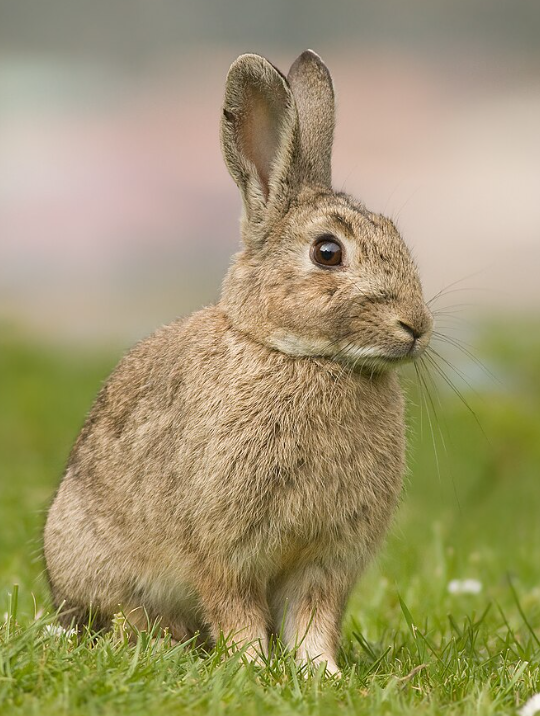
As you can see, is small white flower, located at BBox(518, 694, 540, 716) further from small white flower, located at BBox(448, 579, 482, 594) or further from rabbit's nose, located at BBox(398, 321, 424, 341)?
small white flower, located at BBox(448, 579, 482, 594)

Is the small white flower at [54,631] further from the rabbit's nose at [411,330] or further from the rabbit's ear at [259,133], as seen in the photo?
the rabbit's ear at [259,133]

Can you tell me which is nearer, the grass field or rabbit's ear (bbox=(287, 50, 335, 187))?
the grass field

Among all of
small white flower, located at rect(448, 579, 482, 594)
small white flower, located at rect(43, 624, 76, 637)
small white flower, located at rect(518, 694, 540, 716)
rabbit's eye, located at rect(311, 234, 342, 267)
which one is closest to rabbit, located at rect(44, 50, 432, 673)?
rabbit's eye, located at rect(311, 234, 342, 267)

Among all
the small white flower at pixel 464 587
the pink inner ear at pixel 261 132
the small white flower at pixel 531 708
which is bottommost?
the small white flower at pixel 464 587

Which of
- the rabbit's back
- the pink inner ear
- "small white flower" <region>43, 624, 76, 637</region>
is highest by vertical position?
the pink inner ear

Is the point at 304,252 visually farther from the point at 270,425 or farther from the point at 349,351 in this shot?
the point at 270,425

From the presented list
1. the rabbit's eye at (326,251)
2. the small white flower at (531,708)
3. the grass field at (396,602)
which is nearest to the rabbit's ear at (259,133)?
the rabbit's eye at (326,251)
